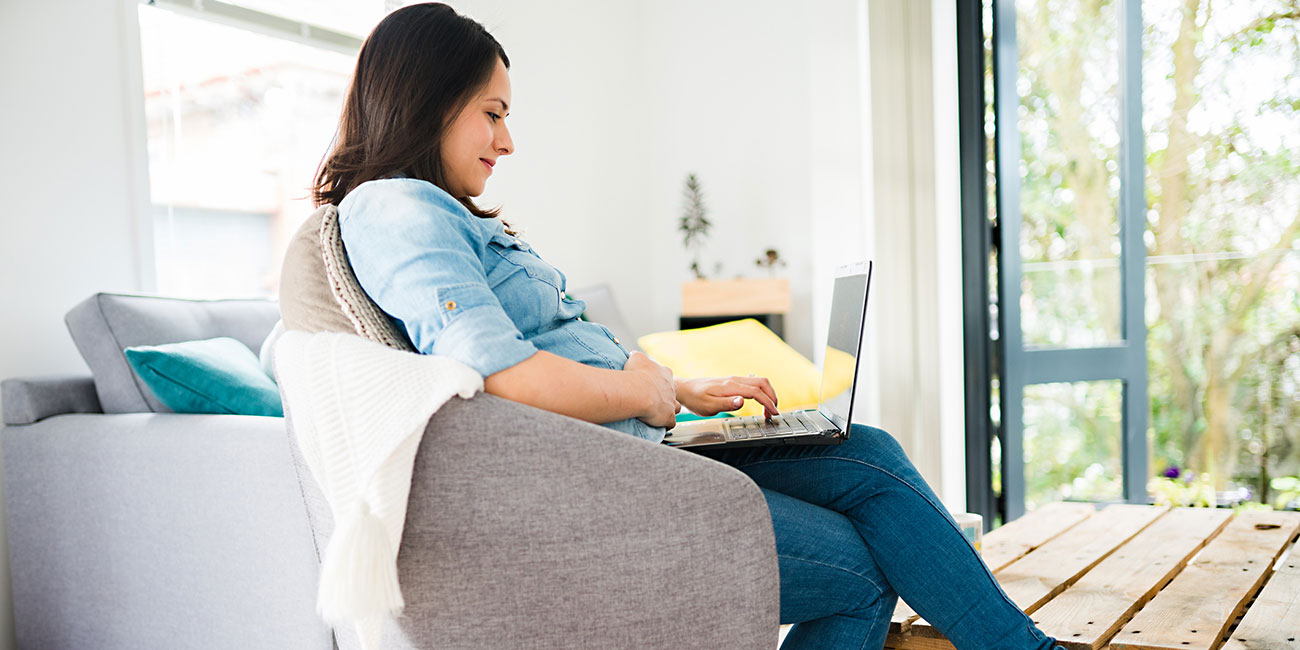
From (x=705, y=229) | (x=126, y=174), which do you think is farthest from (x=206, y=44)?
(x=705, y=229)

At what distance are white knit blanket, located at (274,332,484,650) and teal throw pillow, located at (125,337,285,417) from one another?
101cm

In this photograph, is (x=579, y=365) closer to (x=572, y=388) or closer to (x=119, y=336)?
(x=572, y=388)

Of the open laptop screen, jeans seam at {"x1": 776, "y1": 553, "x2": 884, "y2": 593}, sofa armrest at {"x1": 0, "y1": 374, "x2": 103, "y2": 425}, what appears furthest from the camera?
sofa armrest at {"x1": 0, "y1": 374, "x2": 103, "y2": 425}

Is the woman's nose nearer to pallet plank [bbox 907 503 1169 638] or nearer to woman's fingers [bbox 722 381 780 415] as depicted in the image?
woman's fingers [bbox 722 381 780 415]

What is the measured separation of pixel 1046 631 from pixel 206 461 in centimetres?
140

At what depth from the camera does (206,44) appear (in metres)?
2.65

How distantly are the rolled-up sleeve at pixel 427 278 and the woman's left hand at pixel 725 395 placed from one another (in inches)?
18.7

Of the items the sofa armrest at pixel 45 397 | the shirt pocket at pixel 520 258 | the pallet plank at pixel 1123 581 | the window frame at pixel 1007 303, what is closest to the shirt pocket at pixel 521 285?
the shirt pocket at pixel 520 258

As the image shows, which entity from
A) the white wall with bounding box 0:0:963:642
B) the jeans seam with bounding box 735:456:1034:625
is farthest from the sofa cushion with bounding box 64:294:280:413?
the jeans seam with bounding box 735:456:1034:625

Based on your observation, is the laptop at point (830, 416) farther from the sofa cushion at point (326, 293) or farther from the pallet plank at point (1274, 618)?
the pallet plank at point (1274, 618)

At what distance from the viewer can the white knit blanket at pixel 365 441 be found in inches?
31.2

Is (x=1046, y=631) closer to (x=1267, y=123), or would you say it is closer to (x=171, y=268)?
(x=171, y=268)

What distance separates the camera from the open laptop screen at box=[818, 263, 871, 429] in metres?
1.31

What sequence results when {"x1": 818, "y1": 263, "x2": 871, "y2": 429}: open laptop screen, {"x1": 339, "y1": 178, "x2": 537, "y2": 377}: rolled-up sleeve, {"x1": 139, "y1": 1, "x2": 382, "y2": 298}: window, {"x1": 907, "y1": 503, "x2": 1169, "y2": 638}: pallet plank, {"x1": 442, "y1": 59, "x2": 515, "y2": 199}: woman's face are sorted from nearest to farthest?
{"x1": 339, "y1": 178, "x2": 537, "y2": 377}: rolled-up sleeve
{"x1": 442, "y1": 59, "x2": 515, "y2": 199}: woman's face
{"x1": 818, "y1": 263, "x2": 871, "y2": 429}: open laptop screen
{"x1": 907, "y1": 503, "x2": 1169, "y2": 638}: pallet plank
{"x1": 139, "y1": 1, "x2": 382, "y2": 298}: window
